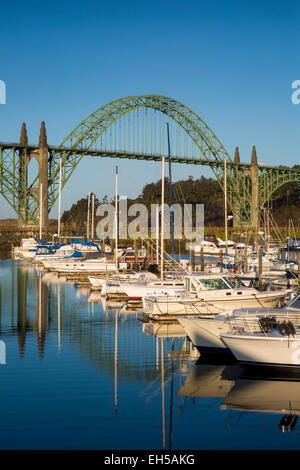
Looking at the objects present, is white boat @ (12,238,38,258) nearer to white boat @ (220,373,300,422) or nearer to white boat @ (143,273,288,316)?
white boat @ (143,273,288,316)

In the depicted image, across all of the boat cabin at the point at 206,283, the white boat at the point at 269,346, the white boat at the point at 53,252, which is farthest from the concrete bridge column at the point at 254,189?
the white boat at the point at 269,346

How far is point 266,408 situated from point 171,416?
2.43 meters

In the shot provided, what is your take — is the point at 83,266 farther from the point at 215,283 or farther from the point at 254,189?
the point at 254,189

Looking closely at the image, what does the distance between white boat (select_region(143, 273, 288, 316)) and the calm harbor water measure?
1190mm

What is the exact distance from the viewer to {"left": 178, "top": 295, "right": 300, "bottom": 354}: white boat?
63.6 ft

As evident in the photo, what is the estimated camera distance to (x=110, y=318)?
1138 inches

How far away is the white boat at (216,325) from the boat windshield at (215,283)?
5.62m

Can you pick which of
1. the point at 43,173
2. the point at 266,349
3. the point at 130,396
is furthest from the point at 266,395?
the point at 43,173

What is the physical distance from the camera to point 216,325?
19484 mm

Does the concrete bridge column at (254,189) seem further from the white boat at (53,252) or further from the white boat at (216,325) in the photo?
the white boat at (216,325)

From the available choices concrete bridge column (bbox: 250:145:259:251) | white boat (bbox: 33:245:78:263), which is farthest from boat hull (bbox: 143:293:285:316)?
concrete bridge column (bbox: 250:145:259:251)

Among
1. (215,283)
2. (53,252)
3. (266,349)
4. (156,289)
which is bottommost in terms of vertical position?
(266,349)

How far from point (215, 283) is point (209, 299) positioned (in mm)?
912
